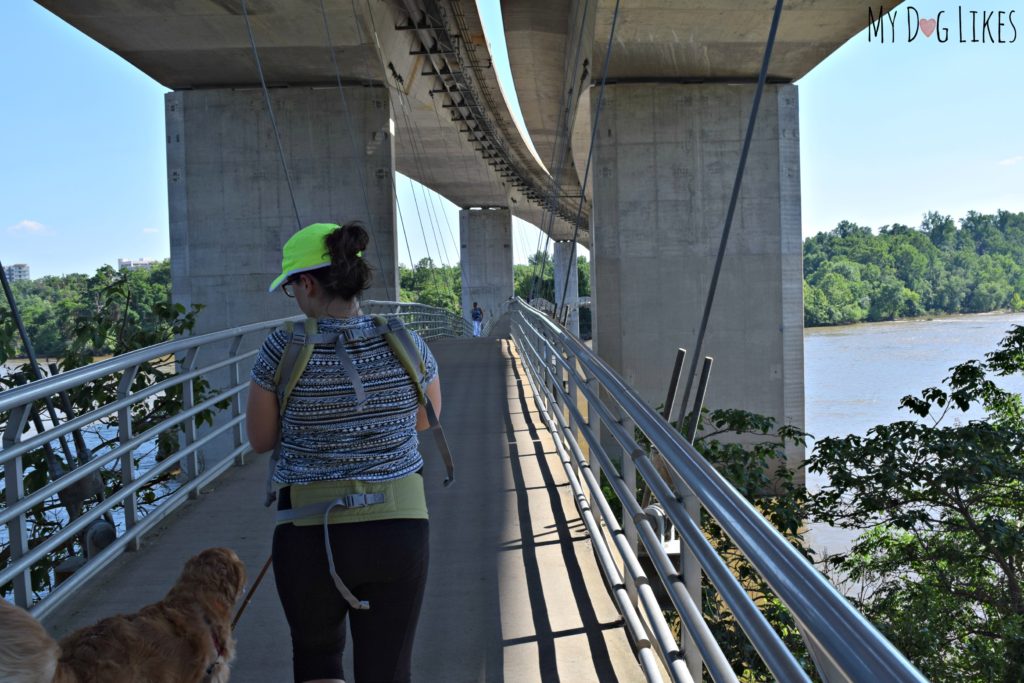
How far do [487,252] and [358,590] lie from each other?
52.3m

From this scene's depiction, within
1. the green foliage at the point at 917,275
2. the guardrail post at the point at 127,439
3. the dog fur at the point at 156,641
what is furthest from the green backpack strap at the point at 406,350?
the green foliage at the point at 917,275

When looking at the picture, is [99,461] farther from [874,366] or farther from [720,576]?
[874,366]

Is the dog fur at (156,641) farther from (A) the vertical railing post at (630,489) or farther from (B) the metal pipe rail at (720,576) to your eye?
(A) the vertical railing post at (630,489)

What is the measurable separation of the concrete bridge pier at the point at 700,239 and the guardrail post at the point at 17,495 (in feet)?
56.8

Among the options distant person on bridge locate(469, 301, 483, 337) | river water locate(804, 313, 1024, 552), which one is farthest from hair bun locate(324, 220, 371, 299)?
distant person on bridge locate(469, 301, 483, 337)

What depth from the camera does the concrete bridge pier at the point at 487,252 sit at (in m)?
53.9

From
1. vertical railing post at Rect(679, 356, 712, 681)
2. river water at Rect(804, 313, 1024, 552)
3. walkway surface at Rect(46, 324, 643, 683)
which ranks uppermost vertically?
vertical railing post at Rect(679, 356, 712, 681)

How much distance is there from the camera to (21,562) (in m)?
3.60

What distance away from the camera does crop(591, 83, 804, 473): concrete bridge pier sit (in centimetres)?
2050

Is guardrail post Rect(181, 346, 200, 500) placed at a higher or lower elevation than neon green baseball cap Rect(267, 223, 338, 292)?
lower

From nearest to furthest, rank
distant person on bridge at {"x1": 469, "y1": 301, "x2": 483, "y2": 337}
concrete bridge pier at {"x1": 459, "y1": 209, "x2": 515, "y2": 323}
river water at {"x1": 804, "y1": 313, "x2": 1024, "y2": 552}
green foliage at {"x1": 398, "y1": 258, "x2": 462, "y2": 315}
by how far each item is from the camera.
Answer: distant person on bridge at {"x1": 469, "y1": 301, "x2": 483, "y2": 337}, river water at {"x1": 804, "y1": 313, "x2": 1024, "y2": 552}, concrete bridge pier at {"x1": 459, "y1": 209, "x2": 515, "y2": 323}, green foliage at {"x1": 398, "y1": 258, "x2": 462, "y2": 315}

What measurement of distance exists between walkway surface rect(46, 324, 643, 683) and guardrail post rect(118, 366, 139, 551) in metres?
0.14

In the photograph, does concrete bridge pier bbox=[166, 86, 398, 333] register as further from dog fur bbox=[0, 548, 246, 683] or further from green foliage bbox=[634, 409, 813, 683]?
dog fur bbox=[0, 548, 246, 683]

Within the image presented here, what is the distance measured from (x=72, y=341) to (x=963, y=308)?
72.9 metres
